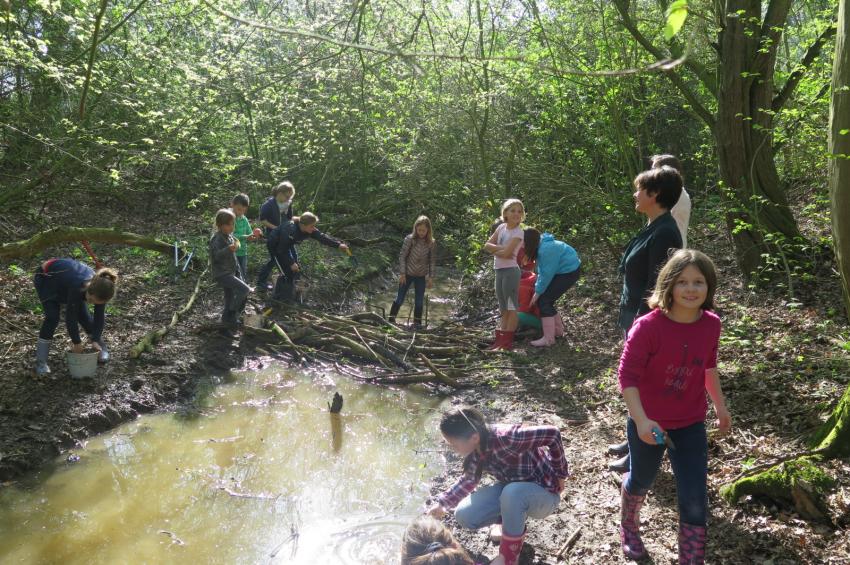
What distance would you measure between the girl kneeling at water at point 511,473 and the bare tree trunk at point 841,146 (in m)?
1.77

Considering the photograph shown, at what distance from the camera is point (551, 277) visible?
24.8 feet

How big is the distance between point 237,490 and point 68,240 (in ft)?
15.2

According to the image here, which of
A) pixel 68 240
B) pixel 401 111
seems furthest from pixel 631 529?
pixel 401 111

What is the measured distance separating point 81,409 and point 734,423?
5.43 meters

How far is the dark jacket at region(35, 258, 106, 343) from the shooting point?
6027mm

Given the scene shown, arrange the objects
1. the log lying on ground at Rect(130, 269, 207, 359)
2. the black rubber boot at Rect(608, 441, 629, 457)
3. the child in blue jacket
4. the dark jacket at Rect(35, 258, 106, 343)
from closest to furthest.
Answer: the black rubber boot at Rect(608, 441, 629, 457)
the dark jacket at Rect(35, 258, 106, 343)
the log lying on ground at Rect(130, 269, 207, 359)
the child in blue jacket

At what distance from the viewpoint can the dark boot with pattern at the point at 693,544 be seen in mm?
3035

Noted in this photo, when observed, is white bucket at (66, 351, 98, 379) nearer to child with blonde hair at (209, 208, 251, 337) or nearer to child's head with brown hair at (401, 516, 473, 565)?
child with blonde hair at (209, 208, 251, 337)

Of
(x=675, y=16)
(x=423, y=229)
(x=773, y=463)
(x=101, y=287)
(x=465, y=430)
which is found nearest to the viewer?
(x=675, y=16)

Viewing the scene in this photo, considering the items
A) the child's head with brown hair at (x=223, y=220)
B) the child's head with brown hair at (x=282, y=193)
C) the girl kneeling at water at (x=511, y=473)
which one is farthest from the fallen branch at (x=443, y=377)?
the child's head with brown hair at (x=282, y=193)

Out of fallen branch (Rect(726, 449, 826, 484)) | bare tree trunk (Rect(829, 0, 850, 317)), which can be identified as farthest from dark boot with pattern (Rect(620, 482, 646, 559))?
bare tree trunk (Rect(829, 0, 850, 317))

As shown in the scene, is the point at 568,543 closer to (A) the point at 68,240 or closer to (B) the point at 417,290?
(B) the point at 417,290

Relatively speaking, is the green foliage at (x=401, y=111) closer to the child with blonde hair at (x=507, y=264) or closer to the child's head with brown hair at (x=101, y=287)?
the child with blonde hair at (x=507, y=264)

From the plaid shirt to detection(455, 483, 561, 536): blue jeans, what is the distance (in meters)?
0.06
